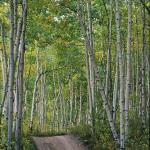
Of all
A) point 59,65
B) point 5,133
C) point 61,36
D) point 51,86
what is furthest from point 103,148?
point 51,86

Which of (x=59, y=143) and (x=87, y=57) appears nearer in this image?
(x=87, y=57)

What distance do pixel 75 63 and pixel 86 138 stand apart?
10.3 m

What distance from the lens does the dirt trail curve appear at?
14020mm

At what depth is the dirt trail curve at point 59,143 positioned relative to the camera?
14020 millimetres

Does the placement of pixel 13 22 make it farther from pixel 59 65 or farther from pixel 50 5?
pixel 59 65

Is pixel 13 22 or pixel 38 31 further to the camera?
pixel 38 31

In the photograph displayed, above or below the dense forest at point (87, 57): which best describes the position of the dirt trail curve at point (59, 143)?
below

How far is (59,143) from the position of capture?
48.5ft

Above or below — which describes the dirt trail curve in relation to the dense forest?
below

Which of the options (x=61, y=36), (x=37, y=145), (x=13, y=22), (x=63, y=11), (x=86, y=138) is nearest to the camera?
(x=13, y=22)

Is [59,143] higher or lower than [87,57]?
lower

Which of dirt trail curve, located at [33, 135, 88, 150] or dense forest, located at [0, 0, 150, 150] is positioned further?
dirt trail curve, located at [33, 135, 88, 150]

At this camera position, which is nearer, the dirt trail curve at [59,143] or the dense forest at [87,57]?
the dense forest at [87,57]

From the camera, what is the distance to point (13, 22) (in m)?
8.71
